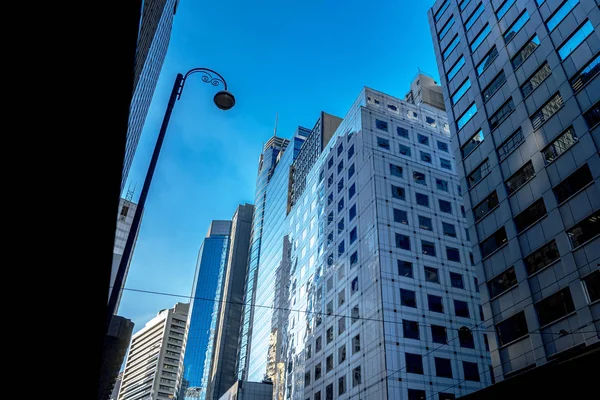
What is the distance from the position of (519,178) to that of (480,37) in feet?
44.1

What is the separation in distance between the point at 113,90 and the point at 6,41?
1.01 meters

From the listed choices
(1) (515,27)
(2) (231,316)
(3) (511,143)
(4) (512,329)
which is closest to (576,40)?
(1) (515,27)

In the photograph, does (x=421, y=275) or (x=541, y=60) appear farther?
(x=421, y=275)

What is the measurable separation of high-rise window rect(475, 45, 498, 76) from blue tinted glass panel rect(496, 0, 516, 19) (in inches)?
101

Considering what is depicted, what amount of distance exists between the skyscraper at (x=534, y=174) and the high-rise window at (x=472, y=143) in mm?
103

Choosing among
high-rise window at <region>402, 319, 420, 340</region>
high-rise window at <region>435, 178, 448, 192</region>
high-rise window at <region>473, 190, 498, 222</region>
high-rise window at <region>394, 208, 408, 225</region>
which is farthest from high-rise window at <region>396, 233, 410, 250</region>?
high-rise window at <region>473, 190, 498, 222</region>

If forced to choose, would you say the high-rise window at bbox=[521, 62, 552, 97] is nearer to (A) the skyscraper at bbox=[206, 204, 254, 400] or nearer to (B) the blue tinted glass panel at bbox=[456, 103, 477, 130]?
(B) the blue tinted glass panel at bbox=[456, 103, 477, 130]

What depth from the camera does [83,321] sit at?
835 cm

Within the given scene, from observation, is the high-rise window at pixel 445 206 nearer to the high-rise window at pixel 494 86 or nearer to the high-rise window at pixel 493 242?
the high-rise window at pixel 494 86

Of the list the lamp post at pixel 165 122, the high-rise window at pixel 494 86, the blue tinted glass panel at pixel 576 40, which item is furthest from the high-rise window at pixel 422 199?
the lamp post at pixel 165 122

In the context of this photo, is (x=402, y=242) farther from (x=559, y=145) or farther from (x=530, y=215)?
(x=559, y=145)

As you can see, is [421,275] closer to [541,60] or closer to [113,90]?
[541,60]

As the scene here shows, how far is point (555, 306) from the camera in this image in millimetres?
25297

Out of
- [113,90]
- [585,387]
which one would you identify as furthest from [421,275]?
[113,90]
